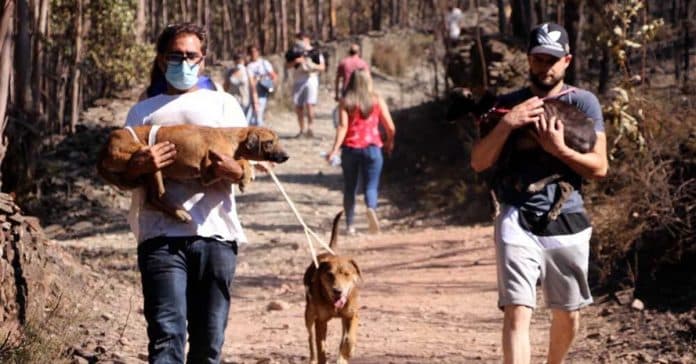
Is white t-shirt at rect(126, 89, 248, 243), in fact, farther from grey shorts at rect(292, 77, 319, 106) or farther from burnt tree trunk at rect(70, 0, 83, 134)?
grey shorts at rect(292, 77, 319, 106)

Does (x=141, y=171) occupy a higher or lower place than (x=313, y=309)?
higher

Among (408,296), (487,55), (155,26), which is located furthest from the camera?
(155,26)

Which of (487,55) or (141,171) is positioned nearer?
(141,171)

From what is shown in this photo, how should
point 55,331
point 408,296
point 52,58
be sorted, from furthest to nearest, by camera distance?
point 52,58 → point 408,296 → point 55,331

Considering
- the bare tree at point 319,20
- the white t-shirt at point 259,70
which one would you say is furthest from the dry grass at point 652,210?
the bare tree at point 319,20

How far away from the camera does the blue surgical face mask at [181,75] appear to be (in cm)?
571

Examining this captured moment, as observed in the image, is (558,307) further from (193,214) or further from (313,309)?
(313,309)

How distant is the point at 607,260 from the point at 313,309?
3.27 m

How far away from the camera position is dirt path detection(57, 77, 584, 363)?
905 centimetres

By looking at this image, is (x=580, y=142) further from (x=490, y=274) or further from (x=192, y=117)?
(x=490, y=274)

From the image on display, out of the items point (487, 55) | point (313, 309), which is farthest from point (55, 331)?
point (487, 55)

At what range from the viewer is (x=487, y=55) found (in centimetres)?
1903

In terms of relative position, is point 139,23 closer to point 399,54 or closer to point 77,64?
point 77,64

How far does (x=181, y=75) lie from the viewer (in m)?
5.71
